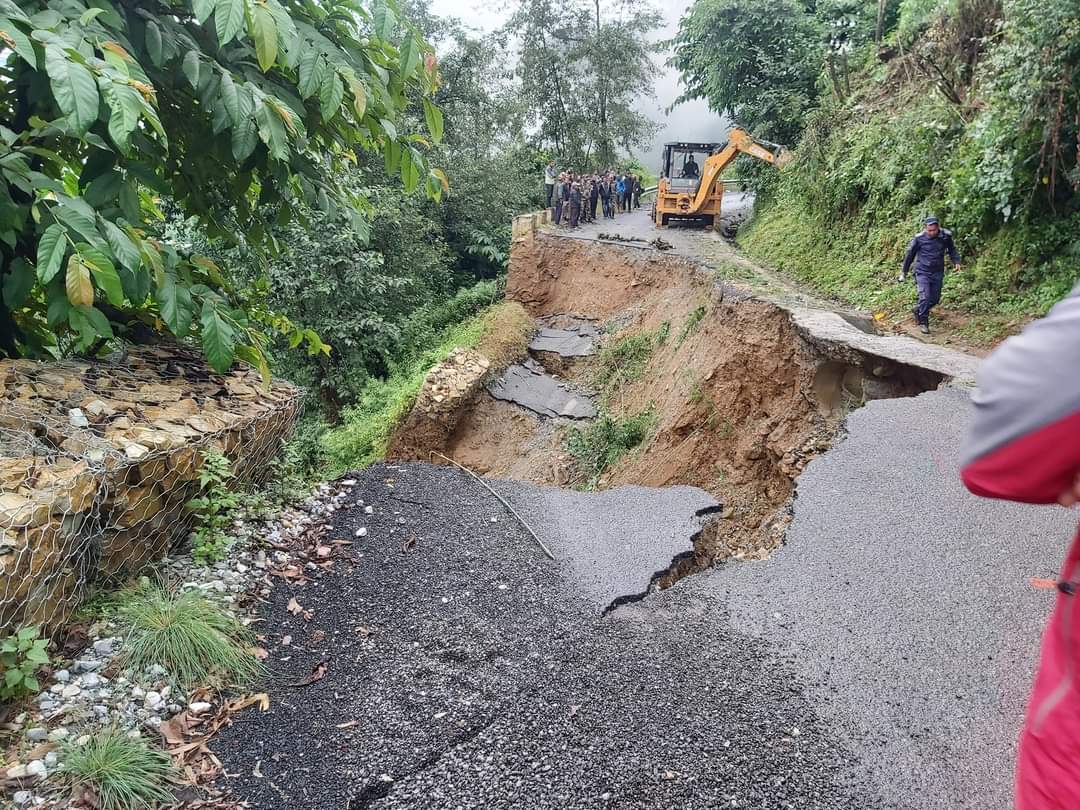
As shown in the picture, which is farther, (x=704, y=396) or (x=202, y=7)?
(x=704, y=396)

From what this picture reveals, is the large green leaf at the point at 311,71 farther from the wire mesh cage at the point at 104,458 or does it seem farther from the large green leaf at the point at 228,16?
the wire mesh cage at the point at 104,458

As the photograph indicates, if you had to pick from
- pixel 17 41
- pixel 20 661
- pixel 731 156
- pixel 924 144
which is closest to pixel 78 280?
pixel 17 41

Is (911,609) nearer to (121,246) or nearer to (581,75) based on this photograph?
(121,246)

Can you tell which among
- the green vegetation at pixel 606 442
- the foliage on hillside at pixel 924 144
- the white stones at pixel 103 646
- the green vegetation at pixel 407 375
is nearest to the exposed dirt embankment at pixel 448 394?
the green vegetation at pixel 407 375

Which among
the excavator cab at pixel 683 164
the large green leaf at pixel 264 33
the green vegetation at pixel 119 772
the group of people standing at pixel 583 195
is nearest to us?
the green vegetation at pixel 119 772

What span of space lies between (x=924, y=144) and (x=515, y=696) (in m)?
11.1

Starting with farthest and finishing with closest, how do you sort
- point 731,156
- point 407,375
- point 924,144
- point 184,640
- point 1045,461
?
1. point 731,156
2. point 407,375
3. point 924,144
4. point 184,640
5. point 1045,461

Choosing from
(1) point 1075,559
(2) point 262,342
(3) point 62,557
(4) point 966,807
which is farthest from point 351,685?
(1) point 1075,559

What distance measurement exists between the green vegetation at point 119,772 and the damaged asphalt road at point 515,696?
22 cm

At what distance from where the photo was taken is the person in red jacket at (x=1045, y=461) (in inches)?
46.0

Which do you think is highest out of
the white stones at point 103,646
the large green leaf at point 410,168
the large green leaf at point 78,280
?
the large green leaf at point 410,168

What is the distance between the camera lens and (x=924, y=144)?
10523mm

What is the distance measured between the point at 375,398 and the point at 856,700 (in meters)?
9.91

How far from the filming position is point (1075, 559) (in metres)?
1.40
